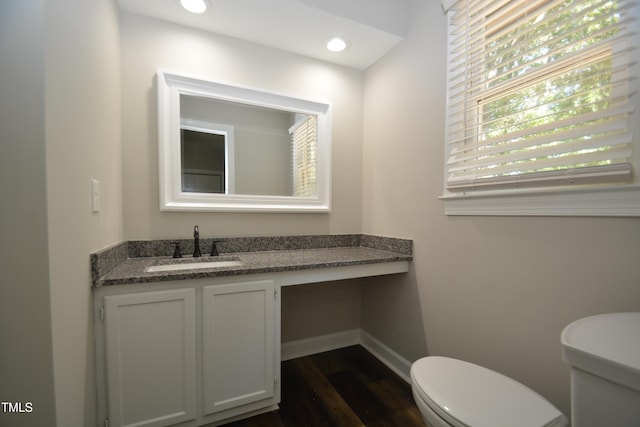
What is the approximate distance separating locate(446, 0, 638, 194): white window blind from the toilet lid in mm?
795

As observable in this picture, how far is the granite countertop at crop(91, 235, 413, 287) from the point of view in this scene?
3.87 ft

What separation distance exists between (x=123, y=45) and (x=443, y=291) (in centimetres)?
239

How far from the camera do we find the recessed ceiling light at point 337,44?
177 centimetres

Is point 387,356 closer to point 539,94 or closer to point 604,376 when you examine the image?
point 604,376

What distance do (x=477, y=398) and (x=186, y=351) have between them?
4.03 ft

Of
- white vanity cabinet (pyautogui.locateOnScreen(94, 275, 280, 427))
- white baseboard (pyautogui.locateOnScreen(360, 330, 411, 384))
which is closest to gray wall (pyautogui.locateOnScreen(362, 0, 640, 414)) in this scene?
white baseboard (pyautogui.locateOnScreen(360, 330, 411, 384))

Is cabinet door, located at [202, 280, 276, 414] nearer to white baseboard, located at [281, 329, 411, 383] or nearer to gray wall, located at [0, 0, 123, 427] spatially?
gray wall, located at [0, 0, 123, 427]

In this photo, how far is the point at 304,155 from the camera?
2.03 meters

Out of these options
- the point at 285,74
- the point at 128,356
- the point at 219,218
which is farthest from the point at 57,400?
the point at 285,74

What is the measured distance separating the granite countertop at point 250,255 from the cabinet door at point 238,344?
0.13 meters

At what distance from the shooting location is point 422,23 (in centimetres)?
165

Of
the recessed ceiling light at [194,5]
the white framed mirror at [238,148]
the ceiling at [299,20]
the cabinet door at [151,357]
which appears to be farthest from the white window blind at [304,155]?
the cabinet door at [151,357]

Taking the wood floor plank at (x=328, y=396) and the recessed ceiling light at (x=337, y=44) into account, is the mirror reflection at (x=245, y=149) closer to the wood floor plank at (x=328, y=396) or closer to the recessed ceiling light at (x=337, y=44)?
the recessed ceiling light at (x=337, y=44)

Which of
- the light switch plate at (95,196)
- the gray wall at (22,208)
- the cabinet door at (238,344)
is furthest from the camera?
the cabinet door at (238,344)
